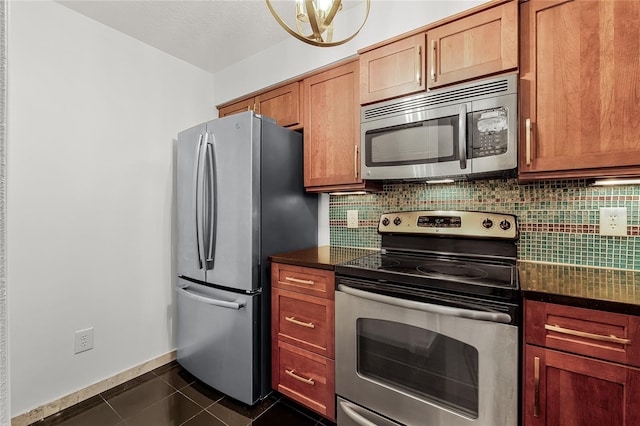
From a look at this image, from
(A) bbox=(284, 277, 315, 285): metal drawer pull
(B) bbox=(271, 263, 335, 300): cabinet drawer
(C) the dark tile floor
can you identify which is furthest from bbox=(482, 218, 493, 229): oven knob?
(C) the dark tile floor

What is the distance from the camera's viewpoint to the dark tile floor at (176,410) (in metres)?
1.75

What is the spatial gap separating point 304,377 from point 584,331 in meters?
1.35

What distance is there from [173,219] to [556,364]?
2545 millimetres

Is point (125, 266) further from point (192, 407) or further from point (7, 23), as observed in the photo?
point (7, 23)

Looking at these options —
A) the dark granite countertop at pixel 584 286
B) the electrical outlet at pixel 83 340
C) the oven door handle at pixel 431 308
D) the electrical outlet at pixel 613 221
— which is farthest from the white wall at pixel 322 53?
the electrical outlet at pixel 83 340

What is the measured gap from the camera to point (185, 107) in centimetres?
261

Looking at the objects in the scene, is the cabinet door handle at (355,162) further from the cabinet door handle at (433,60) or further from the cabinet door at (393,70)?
the cabinet door handle at (433,60)

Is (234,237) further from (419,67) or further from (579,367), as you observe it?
(579,367)

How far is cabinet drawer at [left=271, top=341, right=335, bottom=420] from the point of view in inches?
65.5

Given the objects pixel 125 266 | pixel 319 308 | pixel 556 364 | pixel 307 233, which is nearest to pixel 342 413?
pixel 319 308

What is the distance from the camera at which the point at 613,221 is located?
1437 mm

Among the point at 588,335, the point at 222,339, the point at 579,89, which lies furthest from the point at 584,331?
the point at 222,339

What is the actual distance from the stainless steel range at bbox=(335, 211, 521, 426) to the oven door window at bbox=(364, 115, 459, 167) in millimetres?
413

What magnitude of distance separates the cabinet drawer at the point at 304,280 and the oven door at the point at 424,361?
0.32ft
